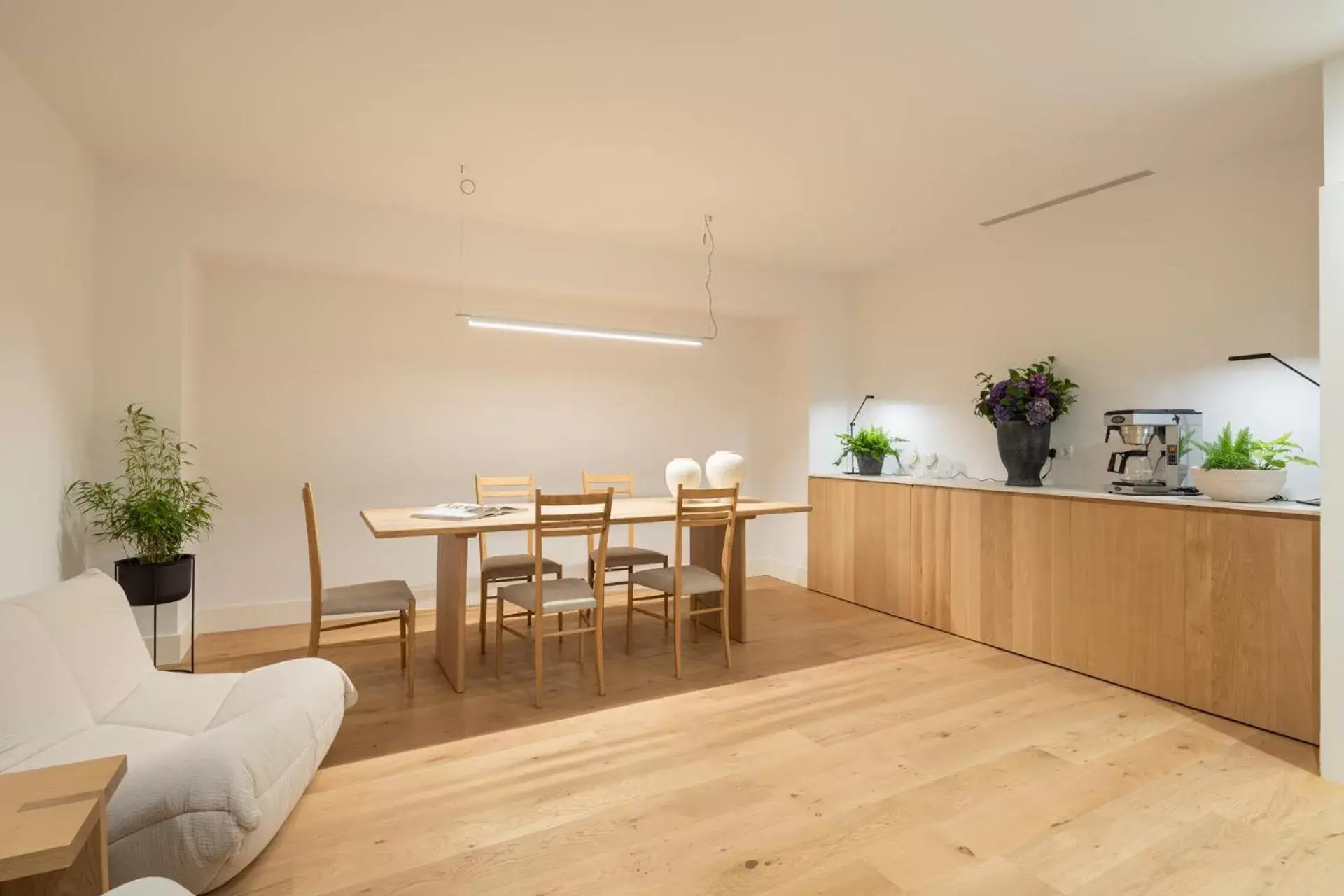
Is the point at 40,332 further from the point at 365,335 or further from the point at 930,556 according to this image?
the point at 930,556

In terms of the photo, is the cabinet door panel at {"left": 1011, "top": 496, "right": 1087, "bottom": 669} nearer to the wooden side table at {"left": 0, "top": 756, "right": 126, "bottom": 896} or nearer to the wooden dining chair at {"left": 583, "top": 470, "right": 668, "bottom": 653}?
the wooden dining chair at {"left": 583, "top": 470, "right": 668, "bottom": 653}

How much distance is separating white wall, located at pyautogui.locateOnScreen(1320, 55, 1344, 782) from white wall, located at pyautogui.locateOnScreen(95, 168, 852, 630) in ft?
11.2

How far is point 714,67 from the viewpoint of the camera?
103 inches

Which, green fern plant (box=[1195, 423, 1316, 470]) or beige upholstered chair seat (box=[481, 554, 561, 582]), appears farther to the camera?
beige upholstered chair seat (box=[481, 554, 561, 582])

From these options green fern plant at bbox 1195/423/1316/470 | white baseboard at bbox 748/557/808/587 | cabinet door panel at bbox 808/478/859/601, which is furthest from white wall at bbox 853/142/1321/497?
white baseboard at bbox 748/557/808/587

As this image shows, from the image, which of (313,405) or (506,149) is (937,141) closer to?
(506,149)

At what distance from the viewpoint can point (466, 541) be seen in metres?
3.30

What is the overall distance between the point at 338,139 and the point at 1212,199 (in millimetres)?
4386

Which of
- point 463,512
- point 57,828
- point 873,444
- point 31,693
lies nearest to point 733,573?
point 463,512

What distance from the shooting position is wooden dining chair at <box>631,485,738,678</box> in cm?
354

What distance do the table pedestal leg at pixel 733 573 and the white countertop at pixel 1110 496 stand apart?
130 centimetres

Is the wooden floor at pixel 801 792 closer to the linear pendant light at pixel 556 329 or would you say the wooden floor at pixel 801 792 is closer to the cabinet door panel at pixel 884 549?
the cabinet door panel at pixel 884 549

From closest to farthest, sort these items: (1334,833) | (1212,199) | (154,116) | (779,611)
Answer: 1. (1334,833)
2. (154,116)
3. (1212,199)
4. (779,611)

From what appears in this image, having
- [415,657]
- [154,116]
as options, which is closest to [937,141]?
[154,116]
